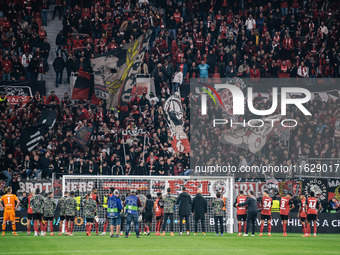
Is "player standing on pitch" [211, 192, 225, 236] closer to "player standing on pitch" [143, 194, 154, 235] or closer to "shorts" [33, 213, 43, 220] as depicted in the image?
"player standing on pitch" [143, 194, 154, 235]

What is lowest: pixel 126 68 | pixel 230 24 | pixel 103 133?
pixel 103 133

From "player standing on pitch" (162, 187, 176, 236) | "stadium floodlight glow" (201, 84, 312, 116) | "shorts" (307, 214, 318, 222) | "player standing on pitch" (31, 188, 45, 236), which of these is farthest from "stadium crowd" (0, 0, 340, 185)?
"shorts" (307, 214, 318, 222)

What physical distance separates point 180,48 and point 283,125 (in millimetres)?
8651

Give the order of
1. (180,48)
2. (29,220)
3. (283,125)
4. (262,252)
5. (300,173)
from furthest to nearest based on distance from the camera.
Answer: (180,48) < (283,125) < (300,173) < (29,220) < (262,252)

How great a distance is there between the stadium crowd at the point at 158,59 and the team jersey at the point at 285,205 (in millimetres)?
4407

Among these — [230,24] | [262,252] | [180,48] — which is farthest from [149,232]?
[230,24]

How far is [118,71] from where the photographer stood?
116 ft

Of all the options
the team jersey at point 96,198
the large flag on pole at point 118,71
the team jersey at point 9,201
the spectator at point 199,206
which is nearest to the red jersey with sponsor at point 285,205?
the spectator at point 199,206

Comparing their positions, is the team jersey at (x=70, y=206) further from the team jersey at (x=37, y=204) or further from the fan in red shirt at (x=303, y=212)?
the fan in red shirt at (x=303, y=212)

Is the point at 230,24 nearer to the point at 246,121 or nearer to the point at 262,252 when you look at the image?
the point at 246,121

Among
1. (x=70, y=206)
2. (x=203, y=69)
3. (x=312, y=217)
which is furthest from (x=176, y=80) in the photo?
(x=70, y=206)

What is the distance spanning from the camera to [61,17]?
42.3 metres

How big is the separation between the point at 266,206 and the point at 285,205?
0.83 meters

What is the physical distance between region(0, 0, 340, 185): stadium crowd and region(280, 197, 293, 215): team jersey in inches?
173
